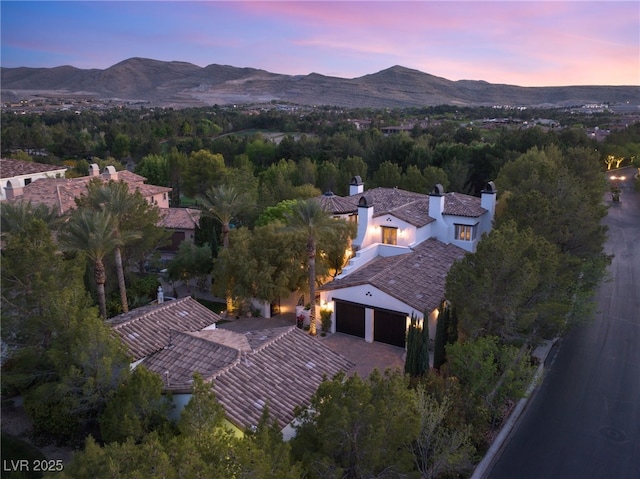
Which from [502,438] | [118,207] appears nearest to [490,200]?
[502,438]

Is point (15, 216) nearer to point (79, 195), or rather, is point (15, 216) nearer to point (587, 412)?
point (79, 195)

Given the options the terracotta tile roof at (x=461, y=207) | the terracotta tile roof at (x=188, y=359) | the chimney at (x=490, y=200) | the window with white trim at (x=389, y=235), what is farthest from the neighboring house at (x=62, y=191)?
the chimney at (x=490, y=200)

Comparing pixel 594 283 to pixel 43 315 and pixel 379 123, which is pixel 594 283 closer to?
pixel 43 315

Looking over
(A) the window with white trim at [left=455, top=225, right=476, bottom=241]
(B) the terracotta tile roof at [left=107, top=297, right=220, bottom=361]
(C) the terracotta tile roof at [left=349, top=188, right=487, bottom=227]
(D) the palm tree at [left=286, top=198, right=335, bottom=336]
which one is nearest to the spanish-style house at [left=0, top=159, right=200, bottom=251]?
(C) the terracotta tile roof at [left=349, top=188, right=487, bottom=227]

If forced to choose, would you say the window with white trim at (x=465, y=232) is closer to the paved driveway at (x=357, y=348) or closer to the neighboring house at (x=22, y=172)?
the paved driveway at (x=357, y=348)

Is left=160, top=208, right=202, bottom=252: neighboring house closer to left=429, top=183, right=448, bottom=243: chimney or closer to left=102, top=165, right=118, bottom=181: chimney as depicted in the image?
left=102, top=165, right=118, bottom=181: chimney
